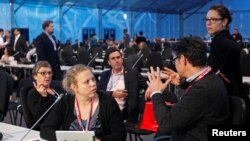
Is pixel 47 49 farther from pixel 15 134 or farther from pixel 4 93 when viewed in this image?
pixel 15 134

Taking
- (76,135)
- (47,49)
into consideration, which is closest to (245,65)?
(47,49)

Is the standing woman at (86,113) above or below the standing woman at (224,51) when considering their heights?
below

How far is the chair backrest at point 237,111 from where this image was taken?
7.92 ft

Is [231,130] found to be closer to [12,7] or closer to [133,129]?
[133,129]

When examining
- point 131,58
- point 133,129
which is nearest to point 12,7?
point 131,58

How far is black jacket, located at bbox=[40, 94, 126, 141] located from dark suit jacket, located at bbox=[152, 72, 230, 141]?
1.74 feet

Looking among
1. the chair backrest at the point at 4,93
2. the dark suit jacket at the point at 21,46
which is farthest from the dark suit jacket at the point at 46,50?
the dark suit jacket at the point at 21,46

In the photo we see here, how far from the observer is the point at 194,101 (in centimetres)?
218

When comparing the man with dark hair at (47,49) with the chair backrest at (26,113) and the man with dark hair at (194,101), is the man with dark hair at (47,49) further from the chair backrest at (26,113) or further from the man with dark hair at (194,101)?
the man with dark hair at (194,101)

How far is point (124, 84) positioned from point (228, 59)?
150cm

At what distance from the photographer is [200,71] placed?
2.26 m

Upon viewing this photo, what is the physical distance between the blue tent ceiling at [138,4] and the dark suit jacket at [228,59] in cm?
1456

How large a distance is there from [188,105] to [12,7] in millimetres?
15442

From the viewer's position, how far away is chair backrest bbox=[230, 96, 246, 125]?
241cm
